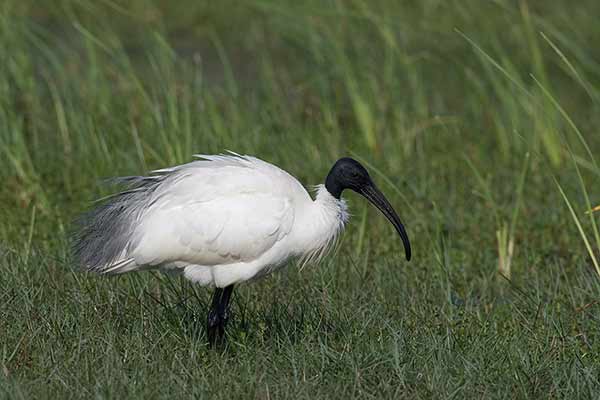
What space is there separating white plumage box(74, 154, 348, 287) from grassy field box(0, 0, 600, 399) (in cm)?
27

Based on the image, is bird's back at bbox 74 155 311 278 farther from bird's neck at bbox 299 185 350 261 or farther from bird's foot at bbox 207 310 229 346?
bird's foot at bbox 207 310 229 346

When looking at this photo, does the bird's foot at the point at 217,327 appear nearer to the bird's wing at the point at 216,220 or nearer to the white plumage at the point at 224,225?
the white plumage at the point at 224,225

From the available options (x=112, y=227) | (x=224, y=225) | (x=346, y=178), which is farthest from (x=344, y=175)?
(x=112, y=227)

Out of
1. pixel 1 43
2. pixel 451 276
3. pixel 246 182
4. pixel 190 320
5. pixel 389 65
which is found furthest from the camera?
pixel 389 65

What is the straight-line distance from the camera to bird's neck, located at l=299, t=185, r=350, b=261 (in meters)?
4.56

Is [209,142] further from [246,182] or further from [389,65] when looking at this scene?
[246,182]

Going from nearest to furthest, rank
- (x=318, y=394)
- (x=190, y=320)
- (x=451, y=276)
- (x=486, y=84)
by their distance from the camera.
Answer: (x=318, y=394)
(x=190, y=320)
(x=451, y=276)
(x=486, y=84)

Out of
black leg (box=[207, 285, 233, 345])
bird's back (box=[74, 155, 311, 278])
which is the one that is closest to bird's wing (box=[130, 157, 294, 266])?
bird's back (box=[74, 155, 311, 278])

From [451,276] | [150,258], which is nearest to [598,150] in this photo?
[451,276]

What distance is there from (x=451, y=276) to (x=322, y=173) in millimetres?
1720

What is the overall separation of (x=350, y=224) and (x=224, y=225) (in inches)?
87.6

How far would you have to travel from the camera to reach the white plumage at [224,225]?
14.6ft

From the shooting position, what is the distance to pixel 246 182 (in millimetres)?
4488

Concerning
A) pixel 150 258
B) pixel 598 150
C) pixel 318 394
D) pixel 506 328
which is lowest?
pixel 598 150
